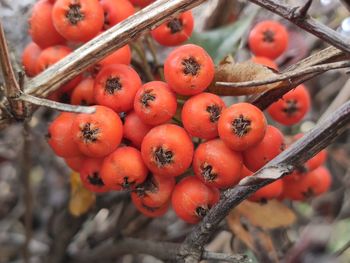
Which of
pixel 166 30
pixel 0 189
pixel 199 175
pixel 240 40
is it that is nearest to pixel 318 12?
pixel 240 40

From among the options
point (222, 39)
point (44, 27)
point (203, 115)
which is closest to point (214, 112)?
point (203, 115)

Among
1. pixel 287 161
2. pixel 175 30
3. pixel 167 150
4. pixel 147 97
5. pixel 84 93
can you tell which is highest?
pixel 175 30

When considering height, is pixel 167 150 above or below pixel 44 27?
below

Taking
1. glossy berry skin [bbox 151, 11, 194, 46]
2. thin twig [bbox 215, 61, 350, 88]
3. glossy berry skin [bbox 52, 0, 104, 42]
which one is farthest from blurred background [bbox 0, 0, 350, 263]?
thin twig [bbox 215, 61, 350, 88]

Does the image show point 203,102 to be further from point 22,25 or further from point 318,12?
point 318,12

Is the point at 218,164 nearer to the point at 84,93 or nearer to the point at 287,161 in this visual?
the point at 287,161

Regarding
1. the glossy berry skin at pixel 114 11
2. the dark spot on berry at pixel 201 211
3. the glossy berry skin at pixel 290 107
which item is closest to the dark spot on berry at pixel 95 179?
the dark spot on berry at pixel 201 211

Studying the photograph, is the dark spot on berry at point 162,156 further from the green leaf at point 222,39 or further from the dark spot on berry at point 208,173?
the green leaf at point 222,39
